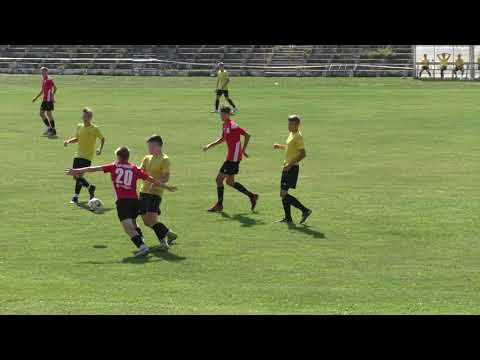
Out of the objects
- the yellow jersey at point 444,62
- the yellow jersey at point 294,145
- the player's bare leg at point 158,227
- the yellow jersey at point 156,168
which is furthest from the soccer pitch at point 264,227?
the yellow jersey at point 444,62

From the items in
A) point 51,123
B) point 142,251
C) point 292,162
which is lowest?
point 142,251

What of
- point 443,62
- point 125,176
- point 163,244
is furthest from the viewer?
point 443,62

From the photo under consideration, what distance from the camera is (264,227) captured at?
57.6 ft

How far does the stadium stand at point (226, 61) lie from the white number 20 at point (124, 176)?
53232mm

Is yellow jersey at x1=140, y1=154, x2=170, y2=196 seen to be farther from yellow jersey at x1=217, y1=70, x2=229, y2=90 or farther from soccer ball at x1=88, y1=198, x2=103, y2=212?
yellow jersey at x1=217, y1=70, x2=229, y2=90

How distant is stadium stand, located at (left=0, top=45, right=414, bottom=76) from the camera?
68.1 m

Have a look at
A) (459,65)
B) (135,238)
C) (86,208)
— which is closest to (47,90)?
(86,208)

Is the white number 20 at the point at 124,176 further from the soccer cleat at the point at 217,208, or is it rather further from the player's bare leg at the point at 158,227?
the soccer cleat at the point at 217,208

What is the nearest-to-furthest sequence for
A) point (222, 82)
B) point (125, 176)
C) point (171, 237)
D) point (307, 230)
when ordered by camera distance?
point (125, 176), point (171, 237), point (307, 230), point (222, 82)

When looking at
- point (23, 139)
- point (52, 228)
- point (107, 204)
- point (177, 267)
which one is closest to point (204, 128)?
point (23, 139)

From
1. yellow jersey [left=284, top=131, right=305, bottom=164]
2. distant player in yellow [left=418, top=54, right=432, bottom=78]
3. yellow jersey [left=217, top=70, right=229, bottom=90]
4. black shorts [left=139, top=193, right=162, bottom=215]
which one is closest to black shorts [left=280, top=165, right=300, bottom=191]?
yellow jersey [left=284, top=131, right=305, bottom=164]

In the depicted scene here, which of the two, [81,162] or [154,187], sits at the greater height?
[81,162]

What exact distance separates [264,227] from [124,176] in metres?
4.11

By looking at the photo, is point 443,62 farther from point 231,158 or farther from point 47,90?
point 231,158
